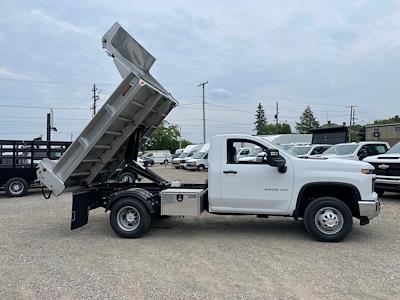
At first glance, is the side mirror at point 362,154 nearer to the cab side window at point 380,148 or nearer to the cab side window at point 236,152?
the cab side window at point 380,148

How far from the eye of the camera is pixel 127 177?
33.2 ft

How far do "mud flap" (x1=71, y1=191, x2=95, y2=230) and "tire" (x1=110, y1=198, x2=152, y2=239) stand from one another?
626 mm

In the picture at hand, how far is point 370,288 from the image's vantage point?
16.6 feet

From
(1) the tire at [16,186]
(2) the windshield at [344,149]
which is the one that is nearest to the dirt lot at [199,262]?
(1) the tire at [16,186]

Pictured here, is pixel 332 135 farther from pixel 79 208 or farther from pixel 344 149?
pixel 79 208

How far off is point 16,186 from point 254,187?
1044cm

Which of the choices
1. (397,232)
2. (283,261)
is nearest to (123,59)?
(283,261)

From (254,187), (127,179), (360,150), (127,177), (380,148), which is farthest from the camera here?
(380,148)

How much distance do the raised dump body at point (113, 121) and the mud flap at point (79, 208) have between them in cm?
32

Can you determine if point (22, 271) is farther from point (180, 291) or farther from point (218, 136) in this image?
point (218, 136)

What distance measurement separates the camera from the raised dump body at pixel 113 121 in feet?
24.2

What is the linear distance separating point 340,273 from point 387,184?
25.5 feet

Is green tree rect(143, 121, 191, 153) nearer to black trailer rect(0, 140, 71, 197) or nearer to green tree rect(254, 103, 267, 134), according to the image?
green tree rect(254, 103, 267, 134)

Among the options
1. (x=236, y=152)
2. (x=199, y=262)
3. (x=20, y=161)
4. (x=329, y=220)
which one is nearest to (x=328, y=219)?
(x=329, y=220)
